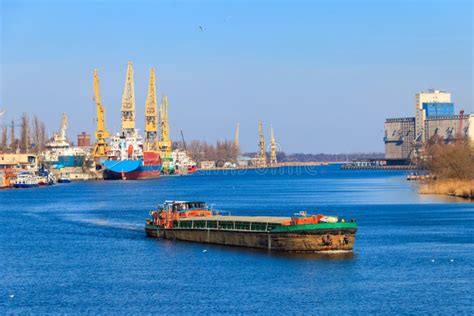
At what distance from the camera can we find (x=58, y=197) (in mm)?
110188

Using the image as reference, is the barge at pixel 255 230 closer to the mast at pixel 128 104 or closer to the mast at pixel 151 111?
the mast at pixel 128 104

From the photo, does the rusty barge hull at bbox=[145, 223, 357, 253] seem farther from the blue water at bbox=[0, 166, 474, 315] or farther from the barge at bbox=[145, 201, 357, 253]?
the blue water at bbox=[0, 166, 474, 315]

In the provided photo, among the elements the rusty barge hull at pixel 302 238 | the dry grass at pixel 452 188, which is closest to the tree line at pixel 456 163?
the dry grass at pixel 452 188

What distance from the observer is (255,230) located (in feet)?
164

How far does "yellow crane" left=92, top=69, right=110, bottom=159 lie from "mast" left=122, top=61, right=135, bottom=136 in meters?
3.61

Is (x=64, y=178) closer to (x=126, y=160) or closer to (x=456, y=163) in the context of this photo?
(x=126, y=160)

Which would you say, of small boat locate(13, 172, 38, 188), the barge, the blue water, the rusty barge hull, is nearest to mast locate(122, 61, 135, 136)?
small boat locate(13, 172, 38, 188)

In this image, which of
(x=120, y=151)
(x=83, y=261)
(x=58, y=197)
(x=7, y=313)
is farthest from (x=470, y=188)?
(x=120, y=151)

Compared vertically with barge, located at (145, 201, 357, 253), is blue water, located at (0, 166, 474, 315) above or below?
below

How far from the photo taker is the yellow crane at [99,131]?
174750 millimetres

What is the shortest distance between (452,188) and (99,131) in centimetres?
9129

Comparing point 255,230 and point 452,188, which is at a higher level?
point 452,188

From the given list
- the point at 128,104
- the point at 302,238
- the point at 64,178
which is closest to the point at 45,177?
the point at 64,178

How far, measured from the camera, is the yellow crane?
175m
